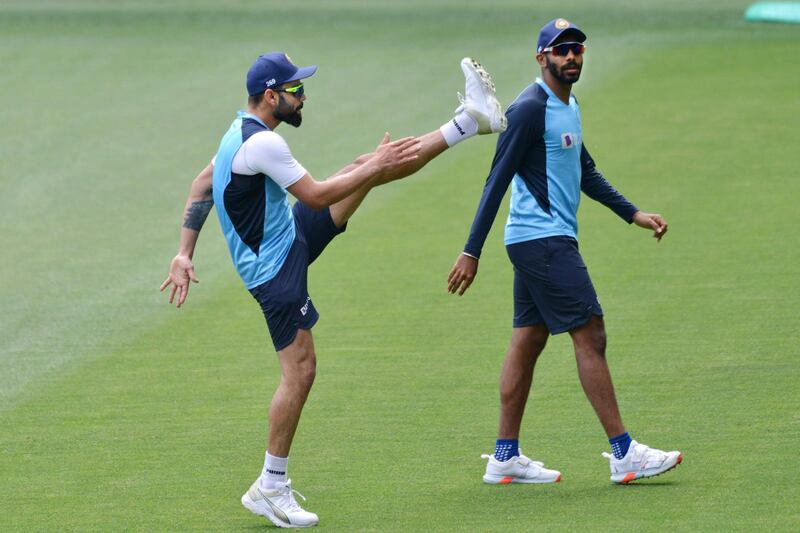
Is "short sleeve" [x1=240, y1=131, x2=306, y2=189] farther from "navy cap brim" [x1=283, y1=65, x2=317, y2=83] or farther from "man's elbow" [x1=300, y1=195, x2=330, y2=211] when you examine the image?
"navy cap brim" [x1=283, y1=65, x2=317, y2=83]

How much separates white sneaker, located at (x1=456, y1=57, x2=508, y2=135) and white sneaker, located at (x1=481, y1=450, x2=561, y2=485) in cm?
184

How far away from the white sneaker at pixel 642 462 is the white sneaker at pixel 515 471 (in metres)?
0.40

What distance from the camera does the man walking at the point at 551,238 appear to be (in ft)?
26.5

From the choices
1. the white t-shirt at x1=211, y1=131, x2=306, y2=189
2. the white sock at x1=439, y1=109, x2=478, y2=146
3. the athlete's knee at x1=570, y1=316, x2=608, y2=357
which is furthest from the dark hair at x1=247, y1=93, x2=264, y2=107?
the athlete's knee at x1=570, y1=316, x2=608, y2=357

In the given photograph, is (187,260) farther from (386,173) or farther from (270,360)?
(270,360)

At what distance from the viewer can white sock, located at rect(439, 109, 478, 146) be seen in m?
8.28

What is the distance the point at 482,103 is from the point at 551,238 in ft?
2.74

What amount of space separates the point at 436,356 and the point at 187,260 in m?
3.23

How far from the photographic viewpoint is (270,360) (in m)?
11.1

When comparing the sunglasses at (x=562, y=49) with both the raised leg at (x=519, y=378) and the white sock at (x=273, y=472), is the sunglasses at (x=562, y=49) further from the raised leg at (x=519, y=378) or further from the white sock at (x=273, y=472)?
the white sock at (x=273, y=472)

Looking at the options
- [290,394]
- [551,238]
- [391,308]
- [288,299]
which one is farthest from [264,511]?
[391,308]

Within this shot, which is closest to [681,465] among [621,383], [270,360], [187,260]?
[621,383]

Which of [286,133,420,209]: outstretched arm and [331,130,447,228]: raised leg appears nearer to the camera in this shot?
[286,133,420,209]: outstretched arm

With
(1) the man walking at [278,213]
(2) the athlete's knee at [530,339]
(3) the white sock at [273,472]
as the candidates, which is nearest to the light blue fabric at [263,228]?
(1) the man walking at [278,213]
